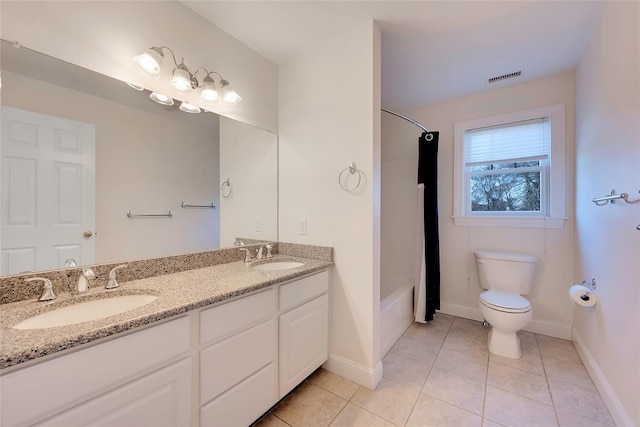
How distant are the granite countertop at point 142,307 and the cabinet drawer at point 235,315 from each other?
54 millimetres

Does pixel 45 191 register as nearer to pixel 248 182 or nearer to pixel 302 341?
pixel 248 182

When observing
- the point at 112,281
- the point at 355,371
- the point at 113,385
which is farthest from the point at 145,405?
the point at 355,371

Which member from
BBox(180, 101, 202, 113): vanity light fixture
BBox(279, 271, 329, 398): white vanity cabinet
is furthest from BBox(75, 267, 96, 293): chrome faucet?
BBox(180, 101, 202, 113): vanity light fixture

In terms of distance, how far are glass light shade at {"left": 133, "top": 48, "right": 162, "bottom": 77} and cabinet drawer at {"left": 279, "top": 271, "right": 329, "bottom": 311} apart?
1361 mm

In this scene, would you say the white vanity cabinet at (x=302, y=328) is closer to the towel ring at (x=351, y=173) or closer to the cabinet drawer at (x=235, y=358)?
the cabinet drawer at (x=235, y=358)

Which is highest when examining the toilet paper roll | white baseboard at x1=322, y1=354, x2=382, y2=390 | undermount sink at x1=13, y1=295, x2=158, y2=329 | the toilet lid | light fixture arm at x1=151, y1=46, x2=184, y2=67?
light fixture arm at x1=151, y1=46, x2=184, y2=67

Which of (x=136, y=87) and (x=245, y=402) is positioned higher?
(x=136, y=87)

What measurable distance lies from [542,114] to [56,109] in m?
3.49

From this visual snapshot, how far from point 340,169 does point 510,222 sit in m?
1.88

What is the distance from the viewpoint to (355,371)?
176 cm

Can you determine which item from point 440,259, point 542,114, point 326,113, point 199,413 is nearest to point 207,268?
point 199,413

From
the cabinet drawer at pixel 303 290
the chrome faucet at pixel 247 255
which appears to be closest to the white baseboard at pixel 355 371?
the cabinet drawer at pixel 303 290

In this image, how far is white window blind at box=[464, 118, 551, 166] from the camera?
2400mm

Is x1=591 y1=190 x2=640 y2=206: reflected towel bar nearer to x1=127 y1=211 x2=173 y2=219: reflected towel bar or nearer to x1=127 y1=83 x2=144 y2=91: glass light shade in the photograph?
x1=127 y1=211 x2=173 y2=219: reflected towel bar
